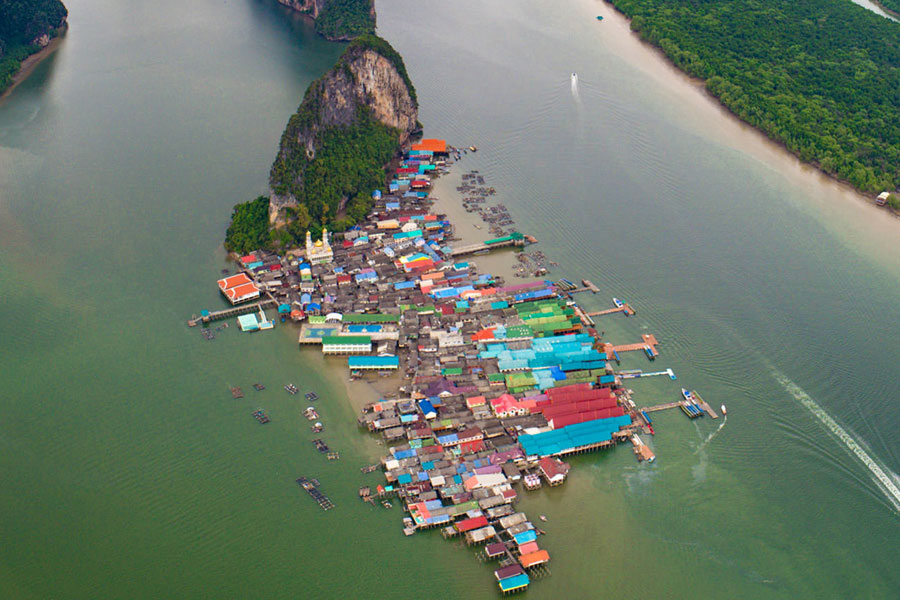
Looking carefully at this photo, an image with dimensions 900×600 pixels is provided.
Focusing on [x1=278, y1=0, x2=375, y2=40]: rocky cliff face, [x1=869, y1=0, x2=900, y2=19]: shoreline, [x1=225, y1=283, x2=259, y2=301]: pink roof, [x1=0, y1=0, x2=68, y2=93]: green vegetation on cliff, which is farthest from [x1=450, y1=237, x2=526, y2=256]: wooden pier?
[x1=869, y1=0, x2=900, y2=19]: shoreline

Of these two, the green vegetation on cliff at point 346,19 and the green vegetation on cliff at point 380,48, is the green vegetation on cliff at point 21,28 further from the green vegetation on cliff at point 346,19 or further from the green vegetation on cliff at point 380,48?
the green vegetation on cliff at point 380,48

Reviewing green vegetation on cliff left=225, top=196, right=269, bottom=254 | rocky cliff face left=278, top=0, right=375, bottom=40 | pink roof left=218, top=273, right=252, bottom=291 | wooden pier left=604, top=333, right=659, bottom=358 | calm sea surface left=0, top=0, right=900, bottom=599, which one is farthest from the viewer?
rocky cliff face left=278, top=0, right=375, bottom=40

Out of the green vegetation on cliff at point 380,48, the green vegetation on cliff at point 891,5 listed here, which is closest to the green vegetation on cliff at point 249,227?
the green vegetation on cliff at point 380,48

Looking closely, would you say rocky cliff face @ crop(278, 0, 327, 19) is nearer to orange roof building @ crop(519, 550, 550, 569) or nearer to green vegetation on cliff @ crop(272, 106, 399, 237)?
green vegetation on cliff @ crop(272, 106, 399, 237)

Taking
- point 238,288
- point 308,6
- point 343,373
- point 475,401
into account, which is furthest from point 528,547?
point 308,6

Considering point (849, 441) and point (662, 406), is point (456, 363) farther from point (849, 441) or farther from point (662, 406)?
point (849, 441)

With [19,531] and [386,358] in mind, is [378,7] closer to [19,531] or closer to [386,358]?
[386,358]
